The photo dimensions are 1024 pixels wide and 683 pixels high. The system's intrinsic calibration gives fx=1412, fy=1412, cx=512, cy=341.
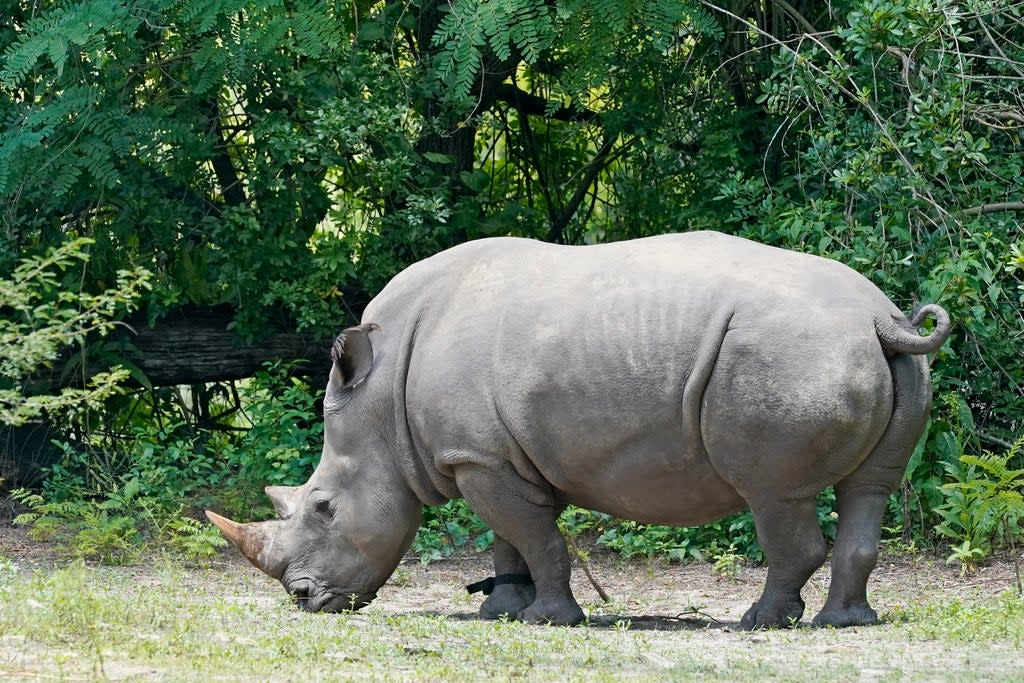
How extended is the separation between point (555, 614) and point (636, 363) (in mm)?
1240

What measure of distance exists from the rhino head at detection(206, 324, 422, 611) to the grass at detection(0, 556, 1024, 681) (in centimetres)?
35

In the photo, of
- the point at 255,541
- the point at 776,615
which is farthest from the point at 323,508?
the point at 776,615

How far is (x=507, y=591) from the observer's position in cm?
671

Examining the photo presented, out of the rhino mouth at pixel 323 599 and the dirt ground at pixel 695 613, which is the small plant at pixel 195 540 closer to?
the dirt ground at pixel 695 613

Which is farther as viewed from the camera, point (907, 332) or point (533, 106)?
point (533, 106)

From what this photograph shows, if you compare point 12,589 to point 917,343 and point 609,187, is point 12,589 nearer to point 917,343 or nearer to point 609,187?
point 917,343

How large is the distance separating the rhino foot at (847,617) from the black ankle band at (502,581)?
1462mm

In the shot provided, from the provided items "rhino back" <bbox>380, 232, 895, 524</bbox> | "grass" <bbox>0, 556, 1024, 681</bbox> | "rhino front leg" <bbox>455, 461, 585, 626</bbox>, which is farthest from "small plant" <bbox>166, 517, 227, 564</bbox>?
"rhino front leg" <bbox>455, 461, 585, 626</bbox>

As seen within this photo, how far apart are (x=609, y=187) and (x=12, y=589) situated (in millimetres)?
6754

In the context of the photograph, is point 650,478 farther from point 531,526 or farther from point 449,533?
point 449,533

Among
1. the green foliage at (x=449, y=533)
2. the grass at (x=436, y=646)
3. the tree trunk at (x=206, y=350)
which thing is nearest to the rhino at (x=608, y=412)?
the grass at (x=436, y=646)

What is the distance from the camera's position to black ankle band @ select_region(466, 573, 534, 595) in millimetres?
6746

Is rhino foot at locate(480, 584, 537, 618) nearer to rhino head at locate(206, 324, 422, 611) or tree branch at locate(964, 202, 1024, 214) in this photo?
rhino head at locate(206, 324, 422, 611)

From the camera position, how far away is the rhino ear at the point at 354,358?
21.8 ft
